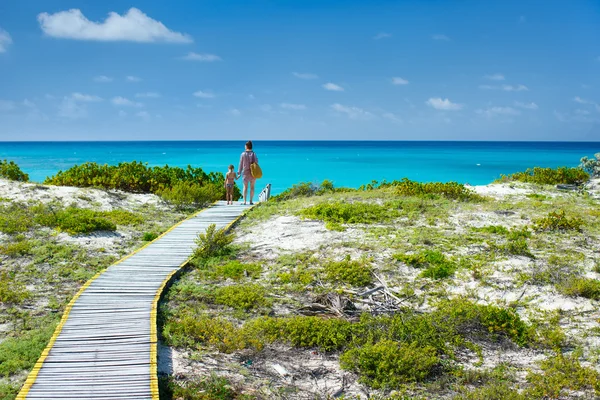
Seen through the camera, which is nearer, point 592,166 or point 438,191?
point 438,191

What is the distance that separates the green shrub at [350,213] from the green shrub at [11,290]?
9.14m

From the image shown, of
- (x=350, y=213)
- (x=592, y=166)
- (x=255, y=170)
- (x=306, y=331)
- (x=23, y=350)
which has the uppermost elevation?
(x=592, y=166)

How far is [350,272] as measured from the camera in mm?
11977

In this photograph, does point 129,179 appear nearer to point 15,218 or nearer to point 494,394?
point 15,218

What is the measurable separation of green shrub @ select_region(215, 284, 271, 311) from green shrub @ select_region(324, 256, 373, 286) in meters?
1.87

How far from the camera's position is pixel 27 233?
47.8 feet

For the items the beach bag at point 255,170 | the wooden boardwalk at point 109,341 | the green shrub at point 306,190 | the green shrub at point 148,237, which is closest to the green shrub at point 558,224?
the beach bag at point 255,170

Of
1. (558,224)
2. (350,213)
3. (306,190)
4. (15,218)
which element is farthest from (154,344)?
(306,190)

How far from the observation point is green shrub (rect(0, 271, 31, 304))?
34.3ft

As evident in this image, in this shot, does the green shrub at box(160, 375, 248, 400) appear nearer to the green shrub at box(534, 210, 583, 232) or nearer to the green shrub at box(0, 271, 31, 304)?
the green shrub at box(0, 271, 31, 304)

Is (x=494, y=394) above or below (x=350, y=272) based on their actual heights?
below

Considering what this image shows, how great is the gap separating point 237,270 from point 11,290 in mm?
5217

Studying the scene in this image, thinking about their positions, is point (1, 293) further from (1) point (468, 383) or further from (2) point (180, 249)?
(1) point (468, 383)

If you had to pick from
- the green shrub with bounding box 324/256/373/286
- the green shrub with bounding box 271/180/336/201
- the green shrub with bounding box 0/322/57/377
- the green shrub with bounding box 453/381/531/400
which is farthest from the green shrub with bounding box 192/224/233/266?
the green shrub with bounding box 271/180/336/201
